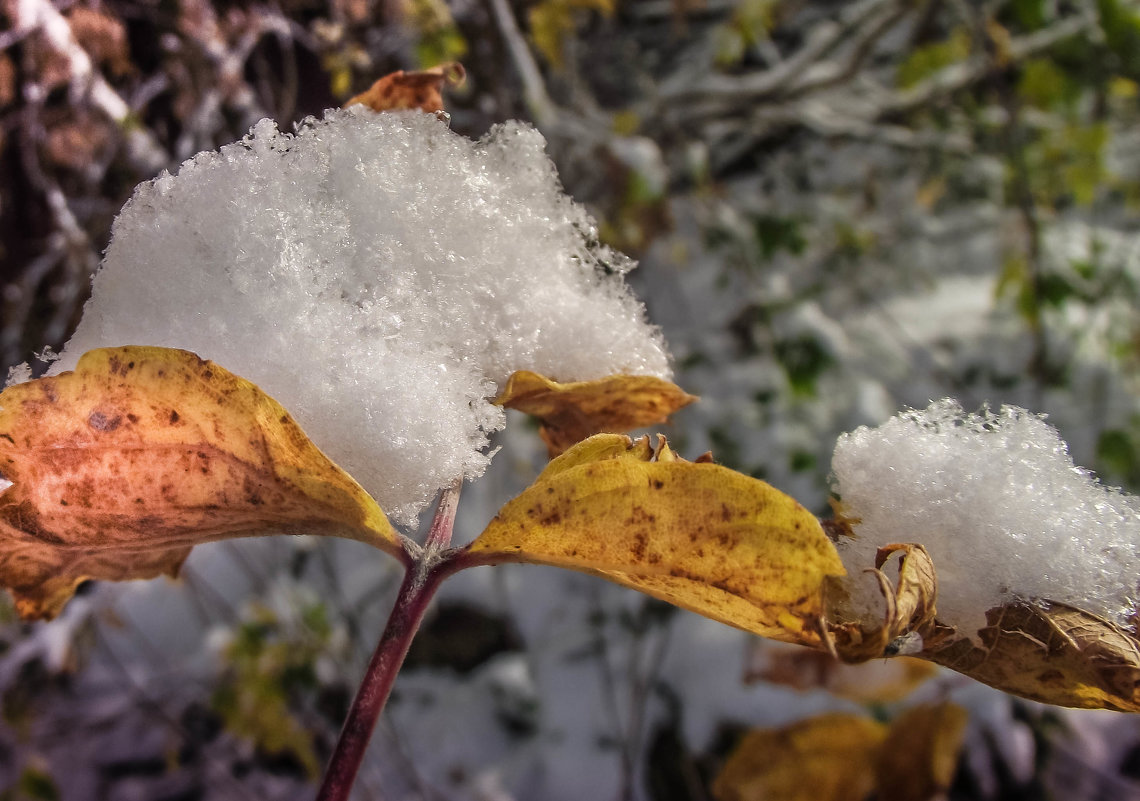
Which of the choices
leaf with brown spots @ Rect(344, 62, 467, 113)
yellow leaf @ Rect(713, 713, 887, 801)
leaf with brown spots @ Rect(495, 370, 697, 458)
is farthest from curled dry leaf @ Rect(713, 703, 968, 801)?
leaf with brown spots @ Rect(344, 62, 467, 113)

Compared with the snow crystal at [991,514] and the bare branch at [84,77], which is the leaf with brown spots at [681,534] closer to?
the snow crystal at [991,514]

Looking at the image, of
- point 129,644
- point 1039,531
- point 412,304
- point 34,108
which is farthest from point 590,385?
point 129,644

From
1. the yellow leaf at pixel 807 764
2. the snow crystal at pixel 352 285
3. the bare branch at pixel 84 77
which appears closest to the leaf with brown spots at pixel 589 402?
the snow crystal at pixel 352 285

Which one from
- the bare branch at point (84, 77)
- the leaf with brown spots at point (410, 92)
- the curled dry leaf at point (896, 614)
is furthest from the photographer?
the bare branch at point (84, 77)

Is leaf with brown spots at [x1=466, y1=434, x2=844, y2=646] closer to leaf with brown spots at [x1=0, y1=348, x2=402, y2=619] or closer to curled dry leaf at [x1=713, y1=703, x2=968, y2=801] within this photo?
leaf with brown spots at [x1=0, y1=348, x2=402, y2=619]

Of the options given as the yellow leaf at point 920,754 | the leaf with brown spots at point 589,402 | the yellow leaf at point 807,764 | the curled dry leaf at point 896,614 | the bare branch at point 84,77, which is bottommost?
the yellow leaf at point 920,754

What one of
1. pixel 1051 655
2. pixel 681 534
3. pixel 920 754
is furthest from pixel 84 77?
pixel 920 754
